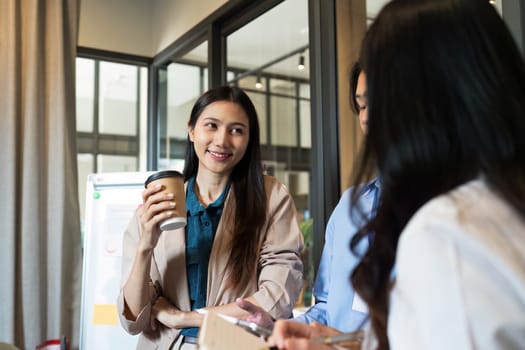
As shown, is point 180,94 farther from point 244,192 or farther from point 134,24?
point 244,192

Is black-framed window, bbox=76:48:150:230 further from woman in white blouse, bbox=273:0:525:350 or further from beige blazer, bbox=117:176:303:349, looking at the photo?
woman in white blouse, bbox=273:0:525:350

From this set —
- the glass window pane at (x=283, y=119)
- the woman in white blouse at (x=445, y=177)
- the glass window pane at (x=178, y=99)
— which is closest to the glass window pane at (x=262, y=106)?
the glass window pane at (x=283, y=119)

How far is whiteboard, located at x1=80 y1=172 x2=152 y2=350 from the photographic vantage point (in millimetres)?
2402

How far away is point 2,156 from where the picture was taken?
2.49 m

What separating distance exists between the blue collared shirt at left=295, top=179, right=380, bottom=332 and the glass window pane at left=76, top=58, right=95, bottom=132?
9.75 ft

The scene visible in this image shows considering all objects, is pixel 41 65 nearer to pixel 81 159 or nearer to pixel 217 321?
pixel 81 159

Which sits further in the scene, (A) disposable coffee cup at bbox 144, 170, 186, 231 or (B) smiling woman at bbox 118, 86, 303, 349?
(B) smiling woman at bbox 118, 86, 303, 349

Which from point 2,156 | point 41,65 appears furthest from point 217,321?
point 41,65

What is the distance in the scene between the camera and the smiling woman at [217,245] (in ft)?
4.49

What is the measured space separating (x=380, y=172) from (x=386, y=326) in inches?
7.3

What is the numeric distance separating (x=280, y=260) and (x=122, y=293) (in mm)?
475

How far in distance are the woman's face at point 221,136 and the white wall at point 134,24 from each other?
194 cm

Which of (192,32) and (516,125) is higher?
(192,32)

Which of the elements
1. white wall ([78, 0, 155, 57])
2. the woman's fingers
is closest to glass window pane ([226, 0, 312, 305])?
white wall ([78, 0, 155, 57])
